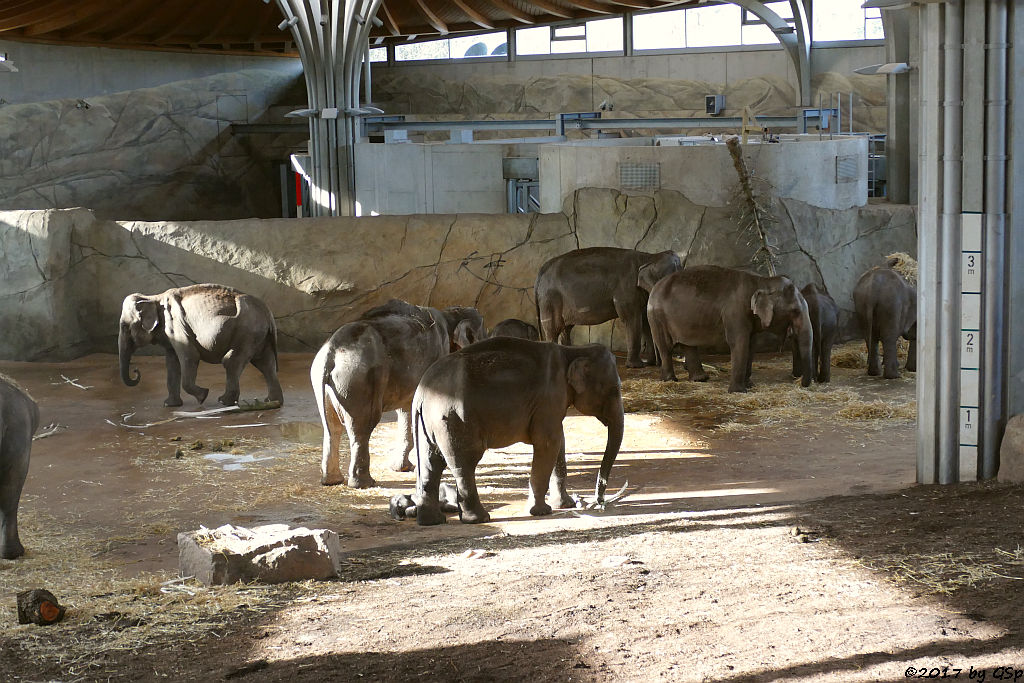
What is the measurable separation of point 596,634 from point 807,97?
84.0 feet

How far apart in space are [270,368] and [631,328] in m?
4.27

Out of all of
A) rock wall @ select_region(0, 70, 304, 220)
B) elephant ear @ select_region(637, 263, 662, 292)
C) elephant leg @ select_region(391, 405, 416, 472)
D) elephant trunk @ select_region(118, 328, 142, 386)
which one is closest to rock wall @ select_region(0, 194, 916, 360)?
elephant ear @ select_region(637, 263, 662, 292)

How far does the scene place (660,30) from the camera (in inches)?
1243

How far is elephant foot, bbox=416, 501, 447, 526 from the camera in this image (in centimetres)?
758

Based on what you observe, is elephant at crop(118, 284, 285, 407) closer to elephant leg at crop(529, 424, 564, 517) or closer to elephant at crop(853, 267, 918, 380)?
elephant leg at crop(529, 424, 564, 517)

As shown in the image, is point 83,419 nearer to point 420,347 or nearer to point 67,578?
point 420,347

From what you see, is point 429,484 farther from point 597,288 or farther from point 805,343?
point 597,288

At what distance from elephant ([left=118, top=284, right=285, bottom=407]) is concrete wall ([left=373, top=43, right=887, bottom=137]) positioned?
1932 cm

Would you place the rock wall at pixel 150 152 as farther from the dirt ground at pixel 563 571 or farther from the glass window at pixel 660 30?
the dirt ground at pixel 563 571

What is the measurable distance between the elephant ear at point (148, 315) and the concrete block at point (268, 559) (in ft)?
19.4

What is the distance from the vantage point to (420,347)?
9008 mm

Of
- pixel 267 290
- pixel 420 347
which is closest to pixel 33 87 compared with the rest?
pixel 267 290

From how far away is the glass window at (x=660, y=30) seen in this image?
3141cm

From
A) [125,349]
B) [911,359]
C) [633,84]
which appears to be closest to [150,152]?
[633,84]
